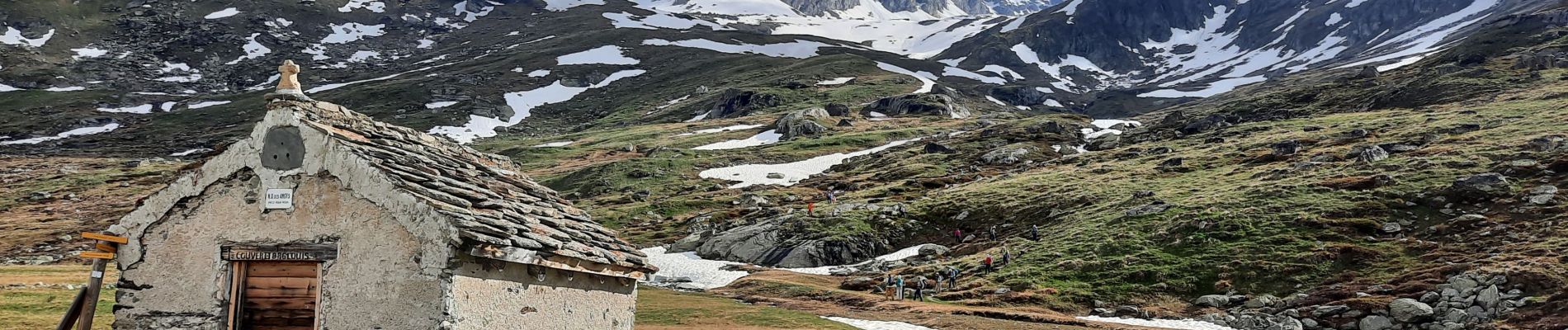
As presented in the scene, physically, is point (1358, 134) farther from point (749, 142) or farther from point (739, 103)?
point (739, 103)

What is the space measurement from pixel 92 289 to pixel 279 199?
2.28 m

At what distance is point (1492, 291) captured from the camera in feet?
101

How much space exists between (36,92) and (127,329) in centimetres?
16273

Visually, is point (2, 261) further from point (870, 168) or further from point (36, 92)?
point (36, 92)

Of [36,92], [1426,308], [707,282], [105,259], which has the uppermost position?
[105,259]

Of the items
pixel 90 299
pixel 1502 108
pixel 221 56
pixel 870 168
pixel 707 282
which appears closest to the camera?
pixel 90 299

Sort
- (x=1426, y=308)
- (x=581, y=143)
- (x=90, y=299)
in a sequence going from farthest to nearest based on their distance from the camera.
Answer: (x=581, y=143)
(x=1426, y=308)
(x=90, y=299)

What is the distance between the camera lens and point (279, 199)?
1106 centimetres

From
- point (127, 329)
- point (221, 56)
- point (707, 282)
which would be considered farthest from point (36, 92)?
point (127, 329)

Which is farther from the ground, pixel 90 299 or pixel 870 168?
pixel 90 299

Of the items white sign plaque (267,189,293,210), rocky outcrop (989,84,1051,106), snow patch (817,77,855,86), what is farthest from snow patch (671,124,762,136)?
white sign plaque (267,189,293,210)

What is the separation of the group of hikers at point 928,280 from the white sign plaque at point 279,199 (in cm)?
3117

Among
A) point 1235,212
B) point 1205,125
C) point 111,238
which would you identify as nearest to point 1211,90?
point 1205,125

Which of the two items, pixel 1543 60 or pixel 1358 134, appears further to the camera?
pixel 1543 60
